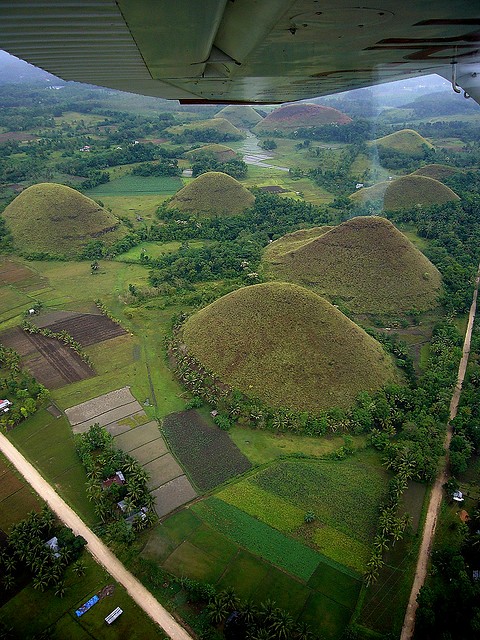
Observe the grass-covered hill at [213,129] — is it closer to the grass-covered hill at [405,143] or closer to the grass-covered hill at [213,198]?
the grass-covered hill at [405,143]

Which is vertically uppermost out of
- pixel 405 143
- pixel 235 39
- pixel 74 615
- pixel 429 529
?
pixel 235 39

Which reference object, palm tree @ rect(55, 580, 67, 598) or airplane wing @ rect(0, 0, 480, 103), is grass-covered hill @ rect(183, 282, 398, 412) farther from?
airplane wing @ rect(0, 0, 480, 103)

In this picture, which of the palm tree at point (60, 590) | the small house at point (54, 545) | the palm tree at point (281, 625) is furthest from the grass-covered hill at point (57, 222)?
the palm tree at point (281, 625)

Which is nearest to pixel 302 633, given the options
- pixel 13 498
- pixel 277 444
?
pixel 277 444

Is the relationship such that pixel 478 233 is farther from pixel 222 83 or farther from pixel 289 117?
pixel 289 117

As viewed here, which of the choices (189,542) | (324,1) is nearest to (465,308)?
(189,542)

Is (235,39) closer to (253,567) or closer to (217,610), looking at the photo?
(217,610)
